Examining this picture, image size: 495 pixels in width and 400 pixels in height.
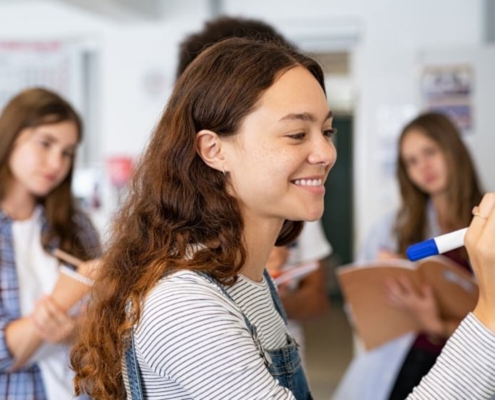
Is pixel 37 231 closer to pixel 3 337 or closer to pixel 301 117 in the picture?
pixel 3 337

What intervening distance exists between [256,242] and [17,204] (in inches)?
48.3

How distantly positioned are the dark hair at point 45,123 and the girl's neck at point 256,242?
1053 millimetres

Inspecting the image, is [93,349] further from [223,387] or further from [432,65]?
[432,65]

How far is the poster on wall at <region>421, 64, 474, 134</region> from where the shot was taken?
13.6 ft

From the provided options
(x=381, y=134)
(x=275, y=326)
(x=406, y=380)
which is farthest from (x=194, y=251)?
(x=381, y=134)

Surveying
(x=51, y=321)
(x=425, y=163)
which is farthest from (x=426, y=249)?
(x=425, y=163)

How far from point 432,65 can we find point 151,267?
353cm

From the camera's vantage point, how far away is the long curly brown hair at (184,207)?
39.3 inches

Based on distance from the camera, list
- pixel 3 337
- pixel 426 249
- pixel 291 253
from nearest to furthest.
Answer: pixel 426 249, pixel 3 337, pixel 291 253

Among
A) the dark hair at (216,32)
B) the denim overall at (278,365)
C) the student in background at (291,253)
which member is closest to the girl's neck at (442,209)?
the student in background at (291,253)

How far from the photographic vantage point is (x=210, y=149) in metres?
1.06

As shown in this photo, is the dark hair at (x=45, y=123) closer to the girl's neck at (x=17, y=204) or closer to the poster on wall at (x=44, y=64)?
the girl's neck at (x=17, y=204)

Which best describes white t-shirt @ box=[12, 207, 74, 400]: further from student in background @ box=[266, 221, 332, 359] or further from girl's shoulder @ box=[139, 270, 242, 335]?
girl's shoulder @ box=[139, 270, 242, 335]

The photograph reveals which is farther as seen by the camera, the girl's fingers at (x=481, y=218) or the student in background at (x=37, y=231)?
the student in background at (x=37, y=231)
